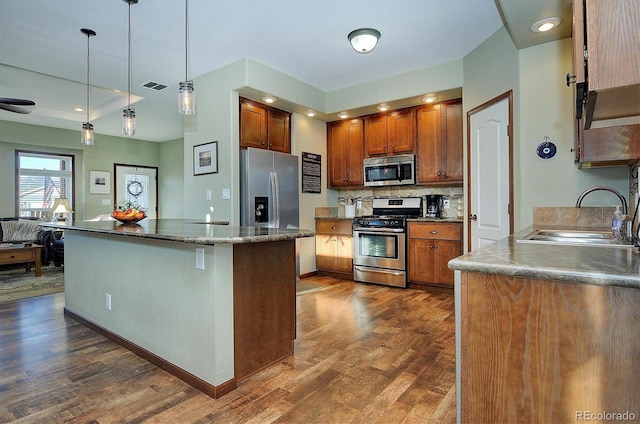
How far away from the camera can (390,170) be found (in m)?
4.65

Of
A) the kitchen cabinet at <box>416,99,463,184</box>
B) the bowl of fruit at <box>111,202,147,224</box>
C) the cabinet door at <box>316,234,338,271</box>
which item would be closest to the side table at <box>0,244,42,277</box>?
the bowl of fruit at <box>111,202,147,224</box>

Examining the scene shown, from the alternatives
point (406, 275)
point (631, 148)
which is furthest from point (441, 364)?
point (406, 275)

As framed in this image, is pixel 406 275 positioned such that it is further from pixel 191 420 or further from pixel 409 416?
pixel 191 420

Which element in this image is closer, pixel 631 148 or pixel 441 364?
pixel 631 148

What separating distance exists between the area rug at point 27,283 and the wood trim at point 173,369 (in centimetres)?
190

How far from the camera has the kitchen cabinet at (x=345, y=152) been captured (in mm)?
5012

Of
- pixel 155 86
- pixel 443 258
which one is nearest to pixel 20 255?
pixel 155 86

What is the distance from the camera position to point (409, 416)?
5.64 feet

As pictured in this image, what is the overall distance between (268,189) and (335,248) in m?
1.41

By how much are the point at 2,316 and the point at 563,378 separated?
4.43m

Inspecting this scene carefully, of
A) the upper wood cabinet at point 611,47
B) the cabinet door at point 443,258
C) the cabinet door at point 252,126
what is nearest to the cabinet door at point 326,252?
the cabinet door at point 443,258

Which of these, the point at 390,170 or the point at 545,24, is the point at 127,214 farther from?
the point at 545,24

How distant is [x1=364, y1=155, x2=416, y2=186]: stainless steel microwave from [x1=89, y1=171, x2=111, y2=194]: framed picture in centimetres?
597

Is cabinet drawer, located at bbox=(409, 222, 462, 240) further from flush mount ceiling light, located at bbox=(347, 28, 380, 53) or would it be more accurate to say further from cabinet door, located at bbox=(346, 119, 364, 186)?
flush mount ceiling light, located at bbox=(347, 28, 380, 53)
